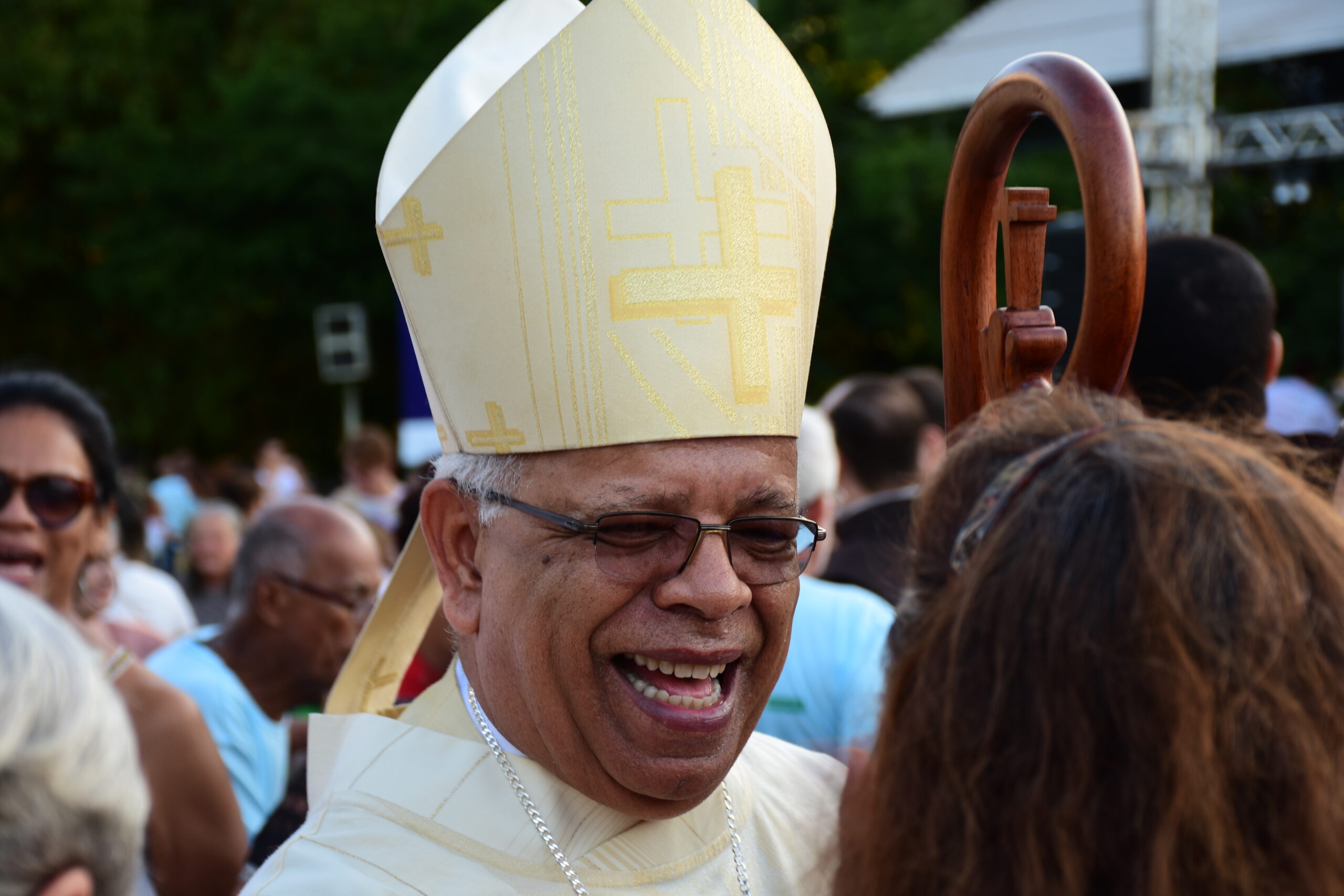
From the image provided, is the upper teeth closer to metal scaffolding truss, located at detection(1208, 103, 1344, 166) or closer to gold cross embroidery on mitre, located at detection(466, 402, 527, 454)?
gold cross embroidery on mitre, located at detection(466, 402, 527, 454)

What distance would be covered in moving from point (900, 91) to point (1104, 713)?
1365cm

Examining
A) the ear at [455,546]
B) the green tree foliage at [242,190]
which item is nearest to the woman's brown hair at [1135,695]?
the ear at [455,546]

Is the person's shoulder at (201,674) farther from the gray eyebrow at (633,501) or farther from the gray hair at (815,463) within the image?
the gray eyebrow at (633,501)

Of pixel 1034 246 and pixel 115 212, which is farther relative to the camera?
pixel 115 212

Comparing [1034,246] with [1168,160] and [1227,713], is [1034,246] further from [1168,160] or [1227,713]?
[1168,160]

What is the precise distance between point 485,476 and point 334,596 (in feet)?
8.06

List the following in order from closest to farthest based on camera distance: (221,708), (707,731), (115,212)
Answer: (707,731), (221,708), (115,212)

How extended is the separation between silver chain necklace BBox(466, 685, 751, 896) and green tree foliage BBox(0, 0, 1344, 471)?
17.5 meters

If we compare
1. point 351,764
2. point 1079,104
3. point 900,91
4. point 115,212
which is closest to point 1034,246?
point 1079,104

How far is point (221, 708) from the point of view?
151 inches

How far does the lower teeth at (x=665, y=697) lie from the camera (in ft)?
6.02

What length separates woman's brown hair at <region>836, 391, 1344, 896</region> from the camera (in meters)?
1.09

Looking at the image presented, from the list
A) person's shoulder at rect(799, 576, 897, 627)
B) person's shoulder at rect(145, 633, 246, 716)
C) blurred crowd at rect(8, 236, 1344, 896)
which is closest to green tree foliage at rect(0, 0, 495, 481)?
person's shoulder at rect(145, 633, 246, 716)

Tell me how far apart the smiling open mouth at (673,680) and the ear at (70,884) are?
0.81 meters
